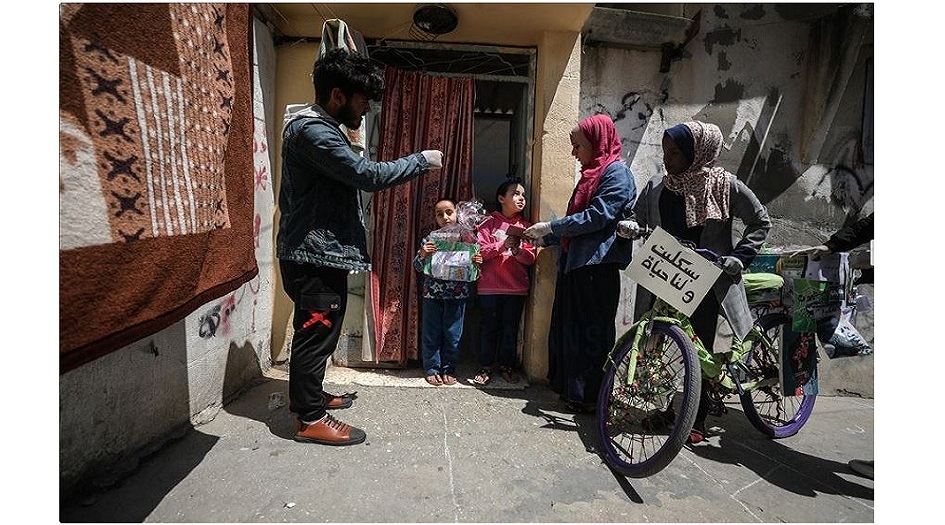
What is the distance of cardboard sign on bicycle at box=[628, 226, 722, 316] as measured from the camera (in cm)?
202

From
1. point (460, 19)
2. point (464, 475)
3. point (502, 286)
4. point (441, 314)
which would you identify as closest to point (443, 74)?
point (460, 19)

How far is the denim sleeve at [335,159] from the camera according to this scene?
2002 mm

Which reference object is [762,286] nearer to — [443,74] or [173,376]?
[443,74]

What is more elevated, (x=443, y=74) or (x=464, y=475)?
(x=443, y=74)

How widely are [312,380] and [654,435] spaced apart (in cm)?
193

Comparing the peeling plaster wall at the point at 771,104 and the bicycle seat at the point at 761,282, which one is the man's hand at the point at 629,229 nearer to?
the bicycle seat at the point at 761,282

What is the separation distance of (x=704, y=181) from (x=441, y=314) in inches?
79.7

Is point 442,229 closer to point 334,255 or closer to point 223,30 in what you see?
point 334,255

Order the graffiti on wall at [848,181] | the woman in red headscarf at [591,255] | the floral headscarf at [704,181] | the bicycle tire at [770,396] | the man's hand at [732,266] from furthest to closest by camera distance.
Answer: the graffiti on wall at [848,181]
the woman in red headscarf at [591,255]
the bicycle tire at [770,396]
the floral headscarf at [704,181]
the man's hand at [732,266]

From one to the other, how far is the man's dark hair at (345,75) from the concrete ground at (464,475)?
6.24 ft

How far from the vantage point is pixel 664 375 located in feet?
7.04

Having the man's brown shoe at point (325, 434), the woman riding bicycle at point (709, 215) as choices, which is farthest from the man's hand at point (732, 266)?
the man's brown shoe at point (325, 434)

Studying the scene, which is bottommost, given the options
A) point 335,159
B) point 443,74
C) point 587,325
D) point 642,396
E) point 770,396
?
point 770,396

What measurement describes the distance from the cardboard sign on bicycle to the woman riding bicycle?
166mm
